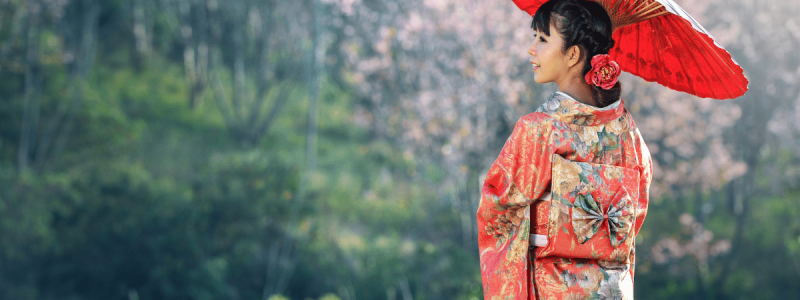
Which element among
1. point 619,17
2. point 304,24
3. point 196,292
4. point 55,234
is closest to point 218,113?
point 304,24

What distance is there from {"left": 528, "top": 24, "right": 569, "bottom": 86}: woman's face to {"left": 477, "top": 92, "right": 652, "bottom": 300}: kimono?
6 centimetres

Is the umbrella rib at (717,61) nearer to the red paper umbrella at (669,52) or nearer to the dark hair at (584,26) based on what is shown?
the red paper umbrella at (669,52)

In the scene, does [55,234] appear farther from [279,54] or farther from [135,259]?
[279,54]

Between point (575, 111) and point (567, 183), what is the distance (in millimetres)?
169

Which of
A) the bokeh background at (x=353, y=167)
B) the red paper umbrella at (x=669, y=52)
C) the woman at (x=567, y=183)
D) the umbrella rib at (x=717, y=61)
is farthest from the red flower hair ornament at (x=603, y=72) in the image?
the bokeh background at (x=353, y=167)

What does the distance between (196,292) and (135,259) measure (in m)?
0.65

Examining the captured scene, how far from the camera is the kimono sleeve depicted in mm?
1359

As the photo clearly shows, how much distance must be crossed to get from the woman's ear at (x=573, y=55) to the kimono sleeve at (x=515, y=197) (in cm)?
17

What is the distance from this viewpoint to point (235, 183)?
514 cm

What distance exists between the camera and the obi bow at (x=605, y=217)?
1.35 meters

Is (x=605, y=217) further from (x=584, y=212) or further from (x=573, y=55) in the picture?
(x=573, y=55)

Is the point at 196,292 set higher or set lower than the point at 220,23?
lower

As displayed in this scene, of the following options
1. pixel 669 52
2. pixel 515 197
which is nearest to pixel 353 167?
pixel 669 52

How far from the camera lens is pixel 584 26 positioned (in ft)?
4.54
